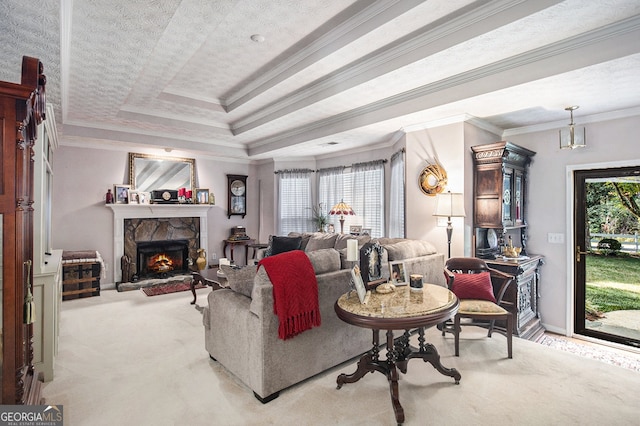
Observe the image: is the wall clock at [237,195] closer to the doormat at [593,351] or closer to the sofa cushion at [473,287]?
the sofa cushion at [473,287]

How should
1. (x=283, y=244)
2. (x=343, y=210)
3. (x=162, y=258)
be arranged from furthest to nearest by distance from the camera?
(x=162, y=258)
(x=343, y=210)
(x=283, y=244)

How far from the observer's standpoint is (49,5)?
77.6 inches

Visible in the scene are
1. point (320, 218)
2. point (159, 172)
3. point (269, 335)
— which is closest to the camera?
point (269, 335)

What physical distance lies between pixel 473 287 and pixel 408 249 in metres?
0.72

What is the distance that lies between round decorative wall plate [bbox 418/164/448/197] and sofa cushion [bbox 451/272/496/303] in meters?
1.17

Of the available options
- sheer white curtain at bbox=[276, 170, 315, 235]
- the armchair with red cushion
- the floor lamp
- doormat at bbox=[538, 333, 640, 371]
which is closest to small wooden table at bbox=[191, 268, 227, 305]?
sheer white curtain at bbox=[276, 170, 315, 235]

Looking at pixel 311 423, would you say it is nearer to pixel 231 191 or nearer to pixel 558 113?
pixel 558 113

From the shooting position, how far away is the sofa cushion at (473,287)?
10.6ft

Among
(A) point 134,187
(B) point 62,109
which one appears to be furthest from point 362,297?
(A) point 134,187

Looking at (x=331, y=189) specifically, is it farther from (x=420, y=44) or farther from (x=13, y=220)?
(x=13, y=220)

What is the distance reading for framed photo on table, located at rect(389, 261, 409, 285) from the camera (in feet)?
9.17

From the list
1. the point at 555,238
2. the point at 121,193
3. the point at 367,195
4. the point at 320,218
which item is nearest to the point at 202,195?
the point at 121,193

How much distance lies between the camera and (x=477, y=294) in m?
3.25

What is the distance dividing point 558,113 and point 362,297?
3.20m
